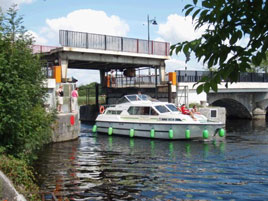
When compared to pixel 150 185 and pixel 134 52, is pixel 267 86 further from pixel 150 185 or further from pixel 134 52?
pixel 150 185

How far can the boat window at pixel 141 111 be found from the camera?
2295 cm

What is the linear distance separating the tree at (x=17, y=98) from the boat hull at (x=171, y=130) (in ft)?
36.1

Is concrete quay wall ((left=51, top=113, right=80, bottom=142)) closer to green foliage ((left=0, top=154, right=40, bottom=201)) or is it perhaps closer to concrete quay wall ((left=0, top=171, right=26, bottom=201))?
green foliage ((left=0, top=154, right=40, bottom=201))

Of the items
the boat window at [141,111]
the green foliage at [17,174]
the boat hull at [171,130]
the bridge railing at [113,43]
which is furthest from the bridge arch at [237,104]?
the green foliage at [17,174]

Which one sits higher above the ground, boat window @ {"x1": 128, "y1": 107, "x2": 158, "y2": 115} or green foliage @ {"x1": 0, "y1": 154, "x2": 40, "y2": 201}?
boat window @ {"x1": 128, "y1": 107, "x2": 158, "y2": 115}

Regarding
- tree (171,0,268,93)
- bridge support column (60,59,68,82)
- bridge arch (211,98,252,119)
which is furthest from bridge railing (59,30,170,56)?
tree (171,0,268,93)

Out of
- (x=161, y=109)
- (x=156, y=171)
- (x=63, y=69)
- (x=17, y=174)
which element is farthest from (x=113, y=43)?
(x=17, y=174)

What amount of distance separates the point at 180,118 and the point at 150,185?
10806 mm

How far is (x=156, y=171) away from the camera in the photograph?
1315 cm

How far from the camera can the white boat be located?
21344 mm

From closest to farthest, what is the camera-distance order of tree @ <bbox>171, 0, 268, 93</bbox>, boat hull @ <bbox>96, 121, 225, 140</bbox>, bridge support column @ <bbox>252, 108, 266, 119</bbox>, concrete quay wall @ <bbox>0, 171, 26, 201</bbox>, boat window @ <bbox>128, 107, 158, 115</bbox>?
tree @ <bbox>171, 0, 268, 93</bbox>, concrete quay wall @ <bbox>0, 171, 26, 201</bbox>, boat hull @ <bbox>96, 121, 225, 140</bbox>, boat window @ <bbox>128, 107, 158, 115</bbox>, bridge support column @ <bbox>252, 108, 266, 119</bbox>

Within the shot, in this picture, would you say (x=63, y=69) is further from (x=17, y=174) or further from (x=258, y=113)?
(x=258, y=113)

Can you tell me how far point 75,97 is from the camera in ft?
79.9

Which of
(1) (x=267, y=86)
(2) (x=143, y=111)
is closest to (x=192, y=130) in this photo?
(2) (x=143, y=111)
